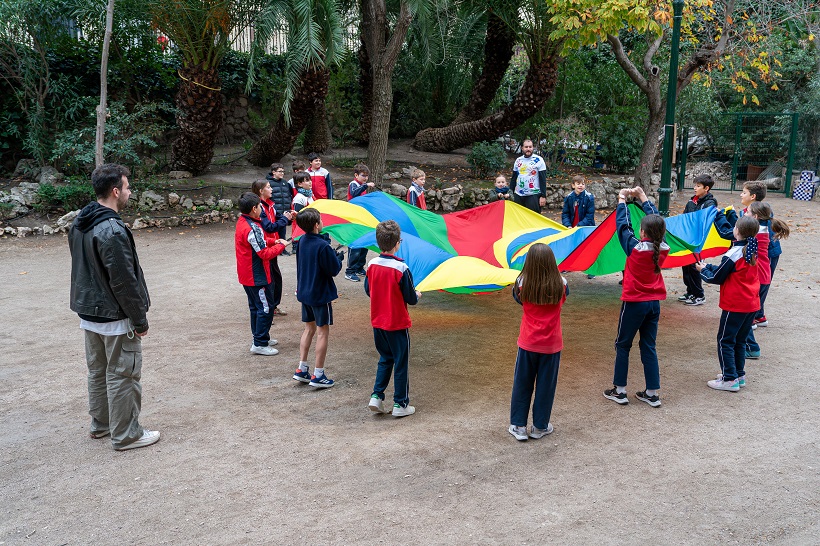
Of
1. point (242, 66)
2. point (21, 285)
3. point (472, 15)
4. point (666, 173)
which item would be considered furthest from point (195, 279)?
point (472, 15)

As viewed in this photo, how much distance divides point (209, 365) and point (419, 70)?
13.7m

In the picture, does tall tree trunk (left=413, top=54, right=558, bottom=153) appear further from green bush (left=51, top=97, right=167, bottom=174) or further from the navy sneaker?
the navy sneaker

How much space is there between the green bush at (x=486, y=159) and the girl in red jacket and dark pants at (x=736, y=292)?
A: 9.84 meters

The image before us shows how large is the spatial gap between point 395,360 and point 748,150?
16.0m

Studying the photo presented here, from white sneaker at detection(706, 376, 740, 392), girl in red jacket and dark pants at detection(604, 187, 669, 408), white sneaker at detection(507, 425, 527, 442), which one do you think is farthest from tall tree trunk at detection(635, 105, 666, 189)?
white sneaker at detection(507, 425, 527, 442)

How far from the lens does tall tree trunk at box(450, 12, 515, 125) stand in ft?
53.3

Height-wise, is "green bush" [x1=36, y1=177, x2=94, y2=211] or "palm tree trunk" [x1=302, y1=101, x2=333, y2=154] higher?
"palm tree trunk" [x1=302, y1=101, x2=333, y2=154]

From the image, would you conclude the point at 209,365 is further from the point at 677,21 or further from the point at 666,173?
the point at 677,21

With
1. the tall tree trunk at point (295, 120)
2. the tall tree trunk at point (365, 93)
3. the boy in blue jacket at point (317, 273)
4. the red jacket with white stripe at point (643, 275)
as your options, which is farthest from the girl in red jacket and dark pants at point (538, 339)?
the tall tree trunk at point (365, 93)

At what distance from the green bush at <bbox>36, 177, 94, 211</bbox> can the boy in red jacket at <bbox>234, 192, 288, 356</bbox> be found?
7.27m

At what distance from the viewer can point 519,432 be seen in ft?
15.2

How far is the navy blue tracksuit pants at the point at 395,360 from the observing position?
491 cm

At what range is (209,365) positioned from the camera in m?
6.07

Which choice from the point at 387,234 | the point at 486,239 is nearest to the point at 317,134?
the point at 486,239
